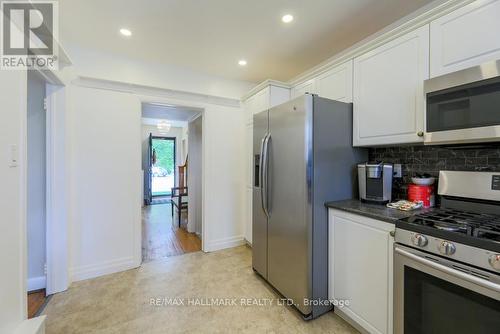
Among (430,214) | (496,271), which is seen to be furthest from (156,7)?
(496,271)

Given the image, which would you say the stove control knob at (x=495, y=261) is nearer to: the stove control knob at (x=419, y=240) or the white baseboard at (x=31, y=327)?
the stove control knob at (x=419, y=240)

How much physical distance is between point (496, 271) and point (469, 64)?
3.80ft

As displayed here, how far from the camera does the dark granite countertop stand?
54.1 inches

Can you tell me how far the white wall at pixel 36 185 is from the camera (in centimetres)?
209

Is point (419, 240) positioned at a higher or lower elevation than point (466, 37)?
lower

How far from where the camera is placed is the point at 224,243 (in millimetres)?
3221

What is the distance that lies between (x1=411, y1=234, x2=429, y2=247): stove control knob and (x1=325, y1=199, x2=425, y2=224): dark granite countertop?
0.14 m

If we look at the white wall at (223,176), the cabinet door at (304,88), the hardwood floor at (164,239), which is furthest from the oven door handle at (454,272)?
the hardwood floor at (164,239)

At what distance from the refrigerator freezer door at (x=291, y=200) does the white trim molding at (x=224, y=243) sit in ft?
3.99

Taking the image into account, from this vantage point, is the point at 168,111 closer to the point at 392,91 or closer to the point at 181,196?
the point at 181,196

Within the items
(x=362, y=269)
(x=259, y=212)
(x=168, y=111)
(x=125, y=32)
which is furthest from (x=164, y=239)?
(x=362, y=269)

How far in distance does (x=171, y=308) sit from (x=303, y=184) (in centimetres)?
158

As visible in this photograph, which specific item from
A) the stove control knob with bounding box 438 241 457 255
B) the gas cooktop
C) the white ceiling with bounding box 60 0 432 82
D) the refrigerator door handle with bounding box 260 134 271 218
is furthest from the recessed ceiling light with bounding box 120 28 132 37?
the stove control knob with bounding box 438 241 457 255

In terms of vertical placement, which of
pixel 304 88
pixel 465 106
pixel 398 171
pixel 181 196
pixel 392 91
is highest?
pixel 304 88
